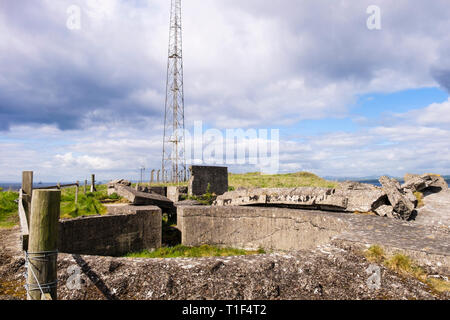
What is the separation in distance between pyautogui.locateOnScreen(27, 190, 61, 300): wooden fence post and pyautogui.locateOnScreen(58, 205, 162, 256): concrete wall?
472 cm

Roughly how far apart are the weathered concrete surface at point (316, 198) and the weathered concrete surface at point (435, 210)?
1309 millimetres

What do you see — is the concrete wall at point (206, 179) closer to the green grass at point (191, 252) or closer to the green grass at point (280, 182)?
the green grass at point (280, 182)

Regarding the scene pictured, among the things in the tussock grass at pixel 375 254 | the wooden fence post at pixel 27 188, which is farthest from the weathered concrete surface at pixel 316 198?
the wooden fence post at pixel 27 188

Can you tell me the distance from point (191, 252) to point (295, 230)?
3.01 meters

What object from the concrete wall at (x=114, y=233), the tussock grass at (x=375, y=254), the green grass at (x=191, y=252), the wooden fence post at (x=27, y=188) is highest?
the wooden fence post at (x=27, y=188)

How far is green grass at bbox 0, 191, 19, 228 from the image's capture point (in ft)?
27.1

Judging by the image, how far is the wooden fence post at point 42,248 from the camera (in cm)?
280

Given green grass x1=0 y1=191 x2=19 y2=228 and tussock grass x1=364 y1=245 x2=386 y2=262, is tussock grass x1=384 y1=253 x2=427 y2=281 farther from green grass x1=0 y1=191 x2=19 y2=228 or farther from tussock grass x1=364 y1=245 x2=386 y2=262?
green grass x1=0 y1=191 x2=19 y2=228

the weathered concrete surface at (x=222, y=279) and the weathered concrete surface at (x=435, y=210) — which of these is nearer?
the weathered concrete surface at (x=222, y=279)

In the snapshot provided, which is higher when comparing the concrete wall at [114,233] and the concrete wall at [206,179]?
the concrete wall at [206,179]

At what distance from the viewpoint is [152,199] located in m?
10.5
